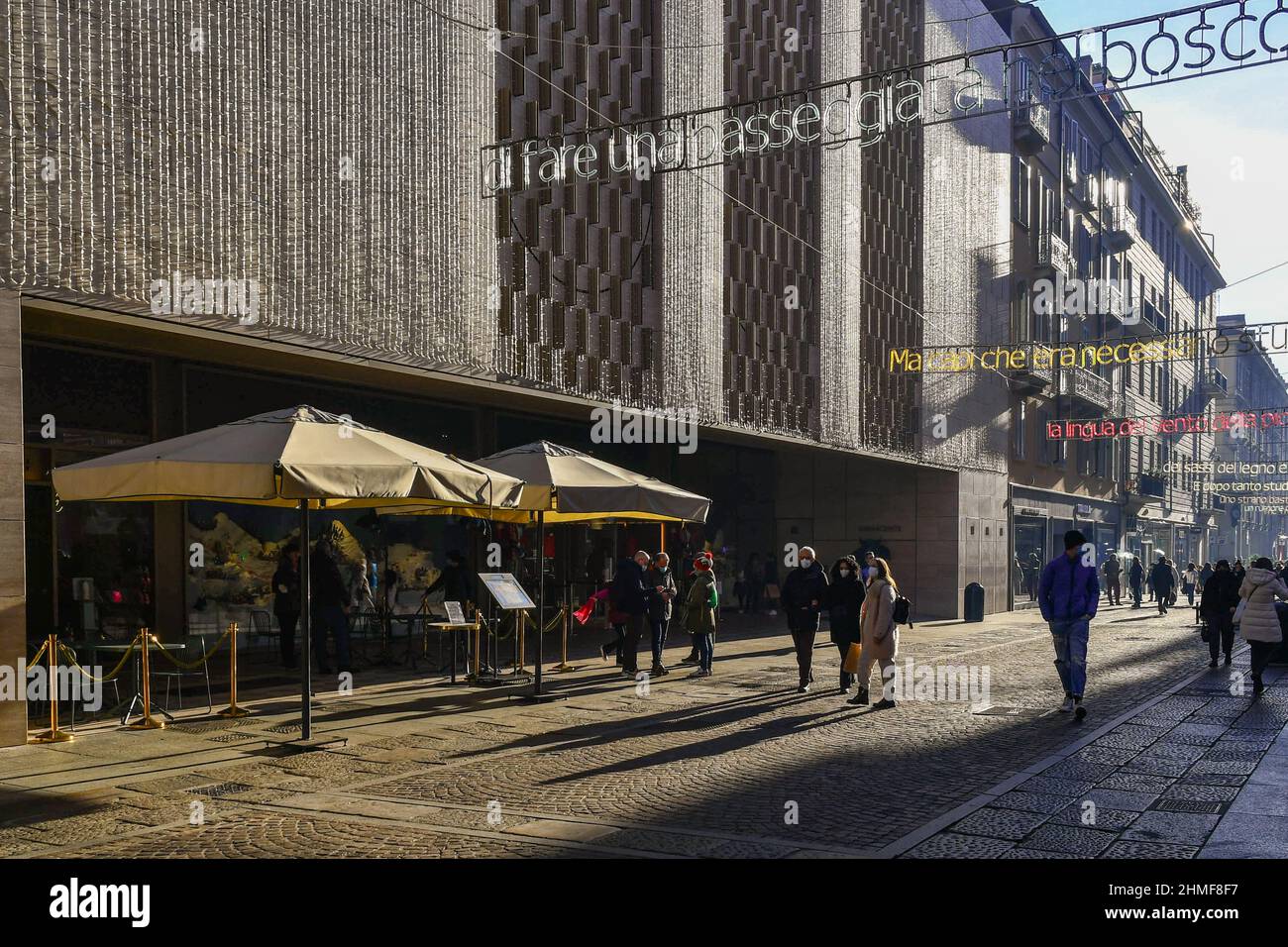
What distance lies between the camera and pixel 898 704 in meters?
13.7

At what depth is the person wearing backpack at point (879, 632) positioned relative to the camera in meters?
13.5

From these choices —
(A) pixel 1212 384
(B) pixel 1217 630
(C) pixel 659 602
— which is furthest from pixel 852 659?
(A) pixel 1212 384

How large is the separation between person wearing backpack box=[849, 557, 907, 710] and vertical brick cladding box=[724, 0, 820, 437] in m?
8.92

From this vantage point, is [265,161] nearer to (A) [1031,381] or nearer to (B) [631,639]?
(B) [631,639]

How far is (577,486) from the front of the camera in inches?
557

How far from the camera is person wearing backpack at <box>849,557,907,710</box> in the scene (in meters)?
13.5

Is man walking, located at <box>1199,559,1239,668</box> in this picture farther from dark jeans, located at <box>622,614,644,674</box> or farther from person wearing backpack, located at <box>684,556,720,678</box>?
dark jeans, located at <box>622,614,644,674</box>

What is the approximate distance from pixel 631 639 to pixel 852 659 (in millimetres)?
2952

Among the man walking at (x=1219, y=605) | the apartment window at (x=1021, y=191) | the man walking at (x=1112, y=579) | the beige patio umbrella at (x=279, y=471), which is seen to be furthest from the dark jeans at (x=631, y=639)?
the man walking at (x=1112, y=579)

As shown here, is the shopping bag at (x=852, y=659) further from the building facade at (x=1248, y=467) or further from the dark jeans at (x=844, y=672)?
the building facade at (x=1248, y=467)

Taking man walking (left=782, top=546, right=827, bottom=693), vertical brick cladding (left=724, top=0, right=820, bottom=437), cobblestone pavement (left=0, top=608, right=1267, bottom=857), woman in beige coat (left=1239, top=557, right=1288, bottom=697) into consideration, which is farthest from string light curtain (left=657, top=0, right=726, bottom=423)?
woman in beige coat (left=1239, top=557, right=1288, bottom=697)
